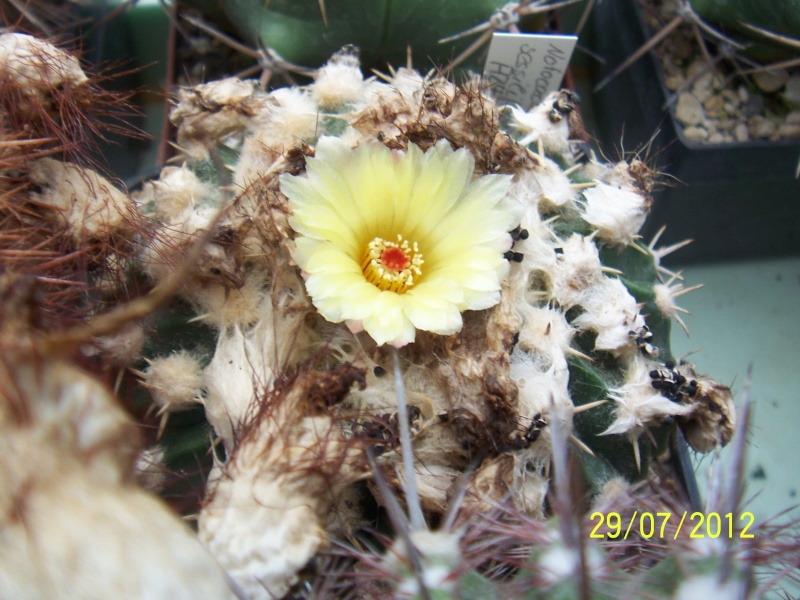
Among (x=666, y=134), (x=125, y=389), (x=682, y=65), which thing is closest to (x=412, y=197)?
(x=125, y=389)

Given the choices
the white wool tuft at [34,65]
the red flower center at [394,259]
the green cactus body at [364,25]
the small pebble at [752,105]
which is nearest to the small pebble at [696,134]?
the small pebble at [752,105]

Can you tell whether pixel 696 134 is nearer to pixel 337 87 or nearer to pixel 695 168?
pixel 695 168

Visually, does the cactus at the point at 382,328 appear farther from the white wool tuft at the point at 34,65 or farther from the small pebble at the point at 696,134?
the small pebble at the point at 696,134

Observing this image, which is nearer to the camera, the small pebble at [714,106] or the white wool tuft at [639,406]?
the white wool tuft at [639,406]

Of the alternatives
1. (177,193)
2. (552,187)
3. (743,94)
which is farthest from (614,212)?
(743,94)

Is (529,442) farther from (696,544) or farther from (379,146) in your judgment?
(379,146)

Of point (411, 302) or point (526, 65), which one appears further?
point (526, 65)
